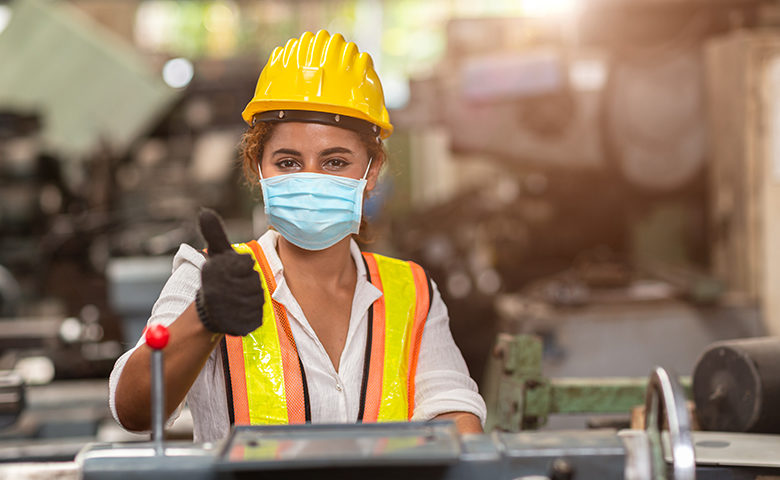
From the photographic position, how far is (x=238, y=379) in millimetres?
1534

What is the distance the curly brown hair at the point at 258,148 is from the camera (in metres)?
1.65

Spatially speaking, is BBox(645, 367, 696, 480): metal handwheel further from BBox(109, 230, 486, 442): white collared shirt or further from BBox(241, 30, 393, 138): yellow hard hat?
BBox(241, 30, 393, 138): yellow hard hat

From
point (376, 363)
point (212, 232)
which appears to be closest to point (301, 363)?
point (376, 363)

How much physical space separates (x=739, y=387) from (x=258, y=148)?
1.27 metres

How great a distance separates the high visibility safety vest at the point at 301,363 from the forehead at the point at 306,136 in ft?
0.77

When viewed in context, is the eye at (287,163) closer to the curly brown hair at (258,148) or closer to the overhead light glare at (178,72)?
the curly brown hair at (258,148)

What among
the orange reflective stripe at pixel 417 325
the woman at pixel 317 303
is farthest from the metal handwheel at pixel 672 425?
the orange reflective stripe at pixel 417 325

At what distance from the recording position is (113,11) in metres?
10.9

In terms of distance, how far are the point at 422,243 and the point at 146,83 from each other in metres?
3.77

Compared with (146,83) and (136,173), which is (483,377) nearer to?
(136,173)

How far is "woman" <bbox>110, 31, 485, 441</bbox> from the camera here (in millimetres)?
1529

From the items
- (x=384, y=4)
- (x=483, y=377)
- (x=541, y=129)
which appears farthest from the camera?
(x=384, y=4)

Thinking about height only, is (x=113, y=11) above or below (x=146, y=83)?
above

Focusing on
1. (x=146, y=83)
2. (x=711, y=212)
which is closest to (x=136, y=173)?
(x=146, y=83)
